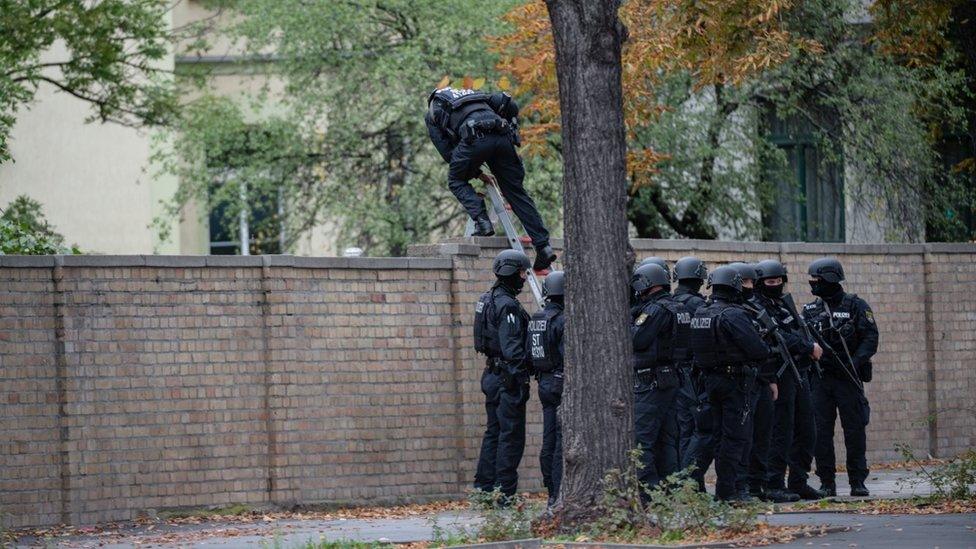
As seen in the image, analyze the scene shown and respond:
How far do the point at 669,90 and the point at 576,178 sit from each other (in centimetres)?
1254

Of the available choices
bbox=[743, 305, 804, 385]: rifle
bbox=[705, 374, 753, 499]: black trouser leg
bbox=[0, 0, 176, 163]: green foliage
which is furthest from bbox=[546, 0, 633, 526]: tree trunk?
bbox=[0, 0, 176, 163]: green foliage

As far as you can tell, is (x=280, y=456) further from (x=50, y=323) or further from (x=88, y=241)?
(x=88, y=241)

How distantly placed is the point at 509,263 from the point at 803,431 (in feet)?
10.8

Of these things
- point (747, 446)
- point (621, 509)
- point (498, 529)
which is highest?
point (747, 446)

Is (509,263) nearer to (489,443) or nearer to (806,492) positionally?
(489,443)

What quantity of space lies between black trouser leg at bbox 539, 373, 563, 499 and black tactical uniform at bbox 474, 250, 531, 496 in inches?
11.3

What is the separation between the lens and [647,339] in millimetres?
12719

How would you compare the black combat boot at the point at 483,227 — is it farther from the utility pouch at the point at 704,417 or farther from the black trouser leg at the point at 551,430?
the utility pouch at the point at 704,417

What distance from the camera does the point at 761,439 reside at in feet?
46.2

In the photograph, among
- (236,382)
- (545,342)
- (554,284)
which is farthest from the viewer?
(236,382)

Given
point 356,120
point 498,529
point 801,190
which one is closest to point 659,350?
point 498,529

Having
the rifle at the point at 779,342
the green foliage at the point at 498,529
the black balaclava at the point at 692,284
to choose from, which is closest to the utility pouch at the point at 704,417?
the rifle at the point at 779,342

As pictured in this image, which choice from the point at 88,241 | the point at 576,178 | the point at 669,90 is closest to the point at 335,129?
the point at 669,90

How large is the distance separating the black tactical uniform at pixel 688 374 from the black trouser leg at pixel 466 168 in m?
1.97
